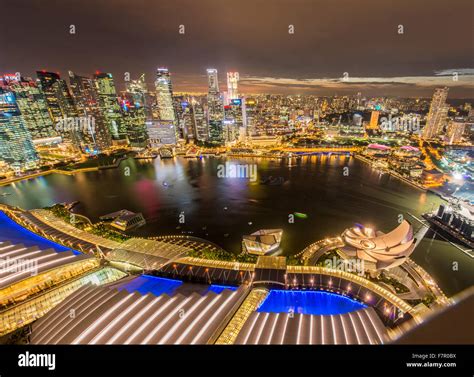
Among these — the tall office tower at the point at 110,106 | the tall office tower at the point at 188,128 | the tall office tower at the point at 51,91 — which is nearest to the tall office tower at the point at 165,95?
the tall office tower at the point at 188,128

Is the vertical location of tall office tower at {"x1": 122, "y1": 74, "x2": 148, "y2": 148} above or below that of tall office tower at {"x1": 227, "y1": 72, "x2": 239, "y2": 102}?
below

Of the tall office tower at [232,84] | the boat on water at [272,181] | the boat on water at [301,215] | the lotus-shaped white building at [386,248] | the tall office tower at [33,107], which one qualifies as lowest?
the boat on water at [301,215]

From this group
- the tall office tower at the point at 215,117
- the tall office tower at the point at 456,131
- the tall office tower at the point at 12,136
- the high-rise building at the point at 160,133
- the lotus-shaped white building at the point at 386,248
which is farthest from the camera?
the tall office tower at the point at 215,117

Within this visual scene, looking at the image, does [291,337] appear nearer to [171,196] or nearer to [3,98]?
[171,196]

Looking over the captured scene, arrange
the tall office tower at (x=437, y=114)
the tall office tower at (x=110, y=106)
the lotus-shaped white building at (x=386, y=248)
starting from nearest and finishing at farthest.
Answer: the lotus-shaped white building at (x=386, y=248) → the tall office tower at (x=437, y=114) → the tall office tower at (x=110, y=106)

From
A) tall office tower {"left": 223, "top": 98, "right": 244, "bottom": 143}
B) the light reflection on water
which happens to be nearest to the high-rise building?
tall office tower {"left": 223, "top": 98, "right": 244, "bottom": 143}

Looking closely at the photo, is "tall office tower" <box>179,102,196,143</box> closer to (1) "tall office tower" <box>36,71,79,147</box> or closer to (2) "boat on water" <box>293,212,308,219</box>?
(1) "tall office tower" <box>36,71,79,147</box>

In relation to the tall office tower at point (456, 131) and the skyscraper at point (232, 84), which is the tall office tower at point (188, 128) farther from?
the tall office tower at point (456, 131)
